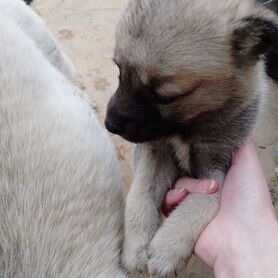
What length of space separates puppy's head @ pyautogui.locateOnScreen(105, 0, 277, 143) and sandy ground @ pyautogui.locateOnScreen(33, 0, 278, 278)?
943 millimetres

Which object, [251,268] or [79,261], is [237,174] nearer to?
[251,268]

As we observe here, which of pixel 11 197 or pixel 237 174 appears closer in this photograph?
pixel 11 197

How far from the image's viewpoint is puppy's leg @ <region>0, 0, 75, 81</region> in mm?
2529

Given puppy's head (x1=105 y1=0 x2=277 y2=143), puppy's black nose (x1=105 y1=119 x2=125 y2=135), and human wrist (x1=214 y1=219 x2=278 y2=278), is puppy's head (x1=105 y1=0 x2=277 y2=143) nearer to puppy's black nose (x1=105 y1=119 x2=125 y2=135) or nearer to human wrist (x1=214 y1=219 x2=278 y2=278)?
puppy's black nose (x1=105 y1=119 x2=125 y2=135)

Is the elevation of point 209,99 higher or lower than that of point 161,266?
higher

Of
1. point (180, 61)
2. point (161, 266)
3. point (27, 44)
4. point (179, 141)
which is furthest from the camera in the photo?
point (27, 44)

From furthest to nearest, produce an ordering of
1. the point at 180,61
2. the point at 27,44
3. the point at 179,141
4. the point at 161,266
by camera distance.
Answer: the point at 27,44 → the point at 179,141 → the point at 161,266 → the point at 180,61

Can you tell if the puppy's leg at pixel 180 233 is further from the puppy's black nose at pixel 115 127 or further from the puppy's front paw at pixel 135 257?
the puppy's black nose at pixel 115 127

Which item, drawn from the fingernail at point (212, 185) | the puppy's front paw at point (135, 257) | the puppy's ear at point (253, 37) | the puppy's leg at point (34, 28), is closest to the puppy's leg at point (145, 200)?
the puppy's front paw at point (135, 257)

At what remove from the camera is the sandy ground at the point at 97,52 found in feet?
9.96

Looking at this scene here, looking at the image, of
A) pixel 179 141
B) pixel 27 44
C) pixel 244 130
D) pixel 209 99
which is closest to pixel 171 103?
pixel 209 99

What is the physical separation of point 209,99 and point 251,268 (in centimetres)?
56

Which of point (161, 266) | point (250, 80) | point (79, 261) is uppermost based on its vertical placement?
point (250, 80)

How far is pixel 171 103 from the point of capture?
73.4 inches
